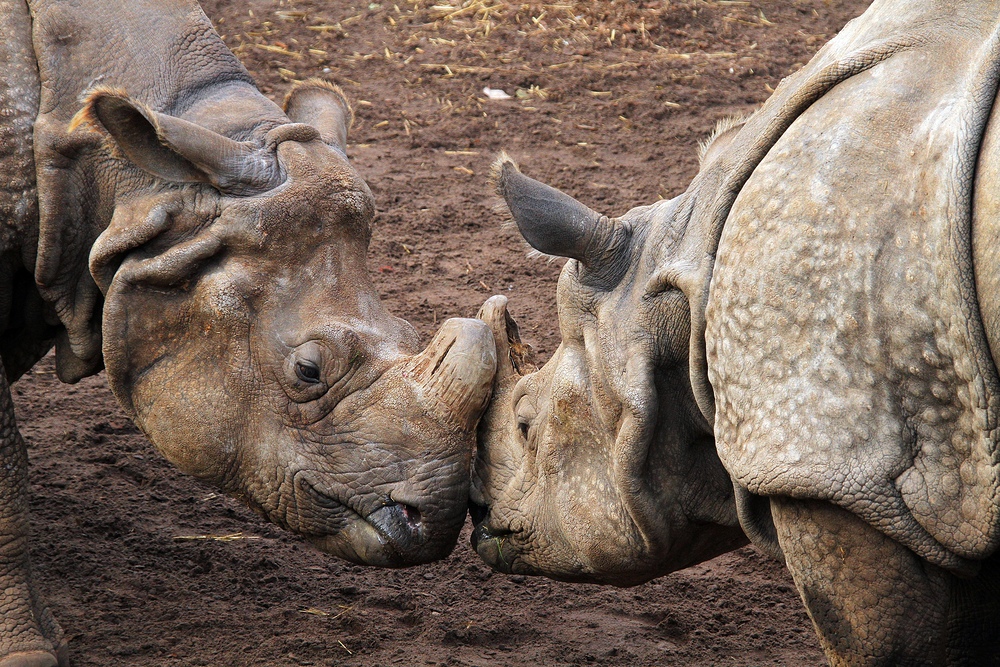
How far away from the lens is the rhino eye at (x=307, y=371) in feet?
12.5

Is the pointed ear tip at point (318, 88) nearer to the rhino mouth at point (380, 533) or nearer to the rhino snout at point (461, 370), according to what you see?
the rhino snout at point (461, 370)

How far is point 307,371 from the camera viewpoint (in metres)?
3.84

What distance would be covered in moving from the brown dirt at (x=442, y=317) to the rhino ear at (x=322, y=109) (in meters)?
1.63

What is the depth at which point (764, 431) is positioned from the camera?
269 centimetres

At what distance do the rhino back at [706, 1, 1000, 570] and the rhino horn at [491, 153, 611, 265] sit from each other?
0.63 metres

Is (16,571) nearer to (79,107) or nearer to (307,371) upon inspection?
(307,371)

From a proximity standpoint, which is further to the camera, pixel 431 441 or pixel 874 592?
pixel 431 441

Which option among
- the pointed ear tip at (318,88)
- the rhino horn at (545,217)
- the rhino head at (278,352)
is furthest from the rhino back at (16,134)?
the rhino horn at (545,217)

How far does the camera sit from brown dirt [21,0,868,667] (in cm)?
436

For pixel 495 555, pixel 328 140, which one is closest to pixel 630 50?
pixel 328 140

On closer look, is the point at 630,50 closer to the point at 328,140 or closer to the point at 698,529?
the point at 328,140

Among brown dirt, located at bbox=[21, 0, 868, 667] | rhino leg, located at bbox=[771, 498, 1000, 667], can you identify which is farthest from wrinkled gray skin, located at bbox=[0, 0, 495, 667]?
rhino leg, located at bbox=[771, 498, 1000, 667]

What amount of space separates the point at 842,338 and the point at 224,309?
6.28 ft

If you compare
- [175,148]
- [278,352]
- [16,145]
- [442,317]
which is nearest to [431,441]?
[278,352]
